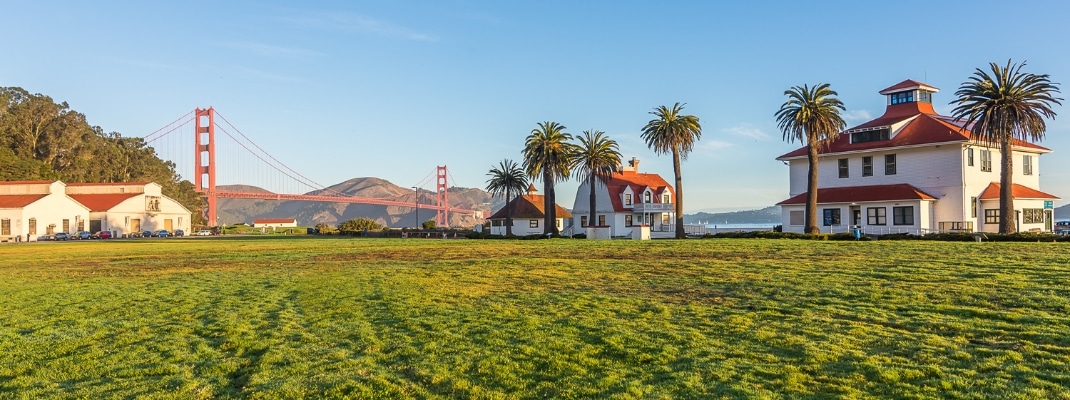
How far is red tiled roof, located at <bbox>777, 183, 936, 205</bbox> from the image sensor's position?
51625mm

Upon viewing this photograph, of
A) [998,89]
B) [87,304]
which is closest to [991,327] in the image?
[87,304]

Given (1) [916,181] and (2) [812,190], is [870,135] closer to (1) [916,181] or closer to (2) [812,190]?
(1) [916,181]

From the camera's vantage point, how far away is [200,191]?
400 feet

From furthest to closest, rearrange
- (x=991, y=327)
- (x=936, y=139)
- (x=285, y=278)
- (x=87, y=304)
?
(x=936, y=139) → (x=285, y=278) → (x=87, y=304) → (x=991, y=327)

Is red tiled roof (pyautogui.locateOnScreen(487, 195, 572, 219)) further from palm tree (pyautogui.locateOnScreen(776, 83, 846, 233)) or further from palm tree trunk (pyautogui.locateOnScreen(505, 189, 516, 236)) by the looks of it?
palm tree (pyautogui.locateOnScreen(776, 83, 846, 233))

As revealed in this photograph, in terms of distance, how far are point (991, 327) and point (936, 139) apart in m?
46.9

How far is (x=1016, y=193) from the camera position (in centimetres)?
5216

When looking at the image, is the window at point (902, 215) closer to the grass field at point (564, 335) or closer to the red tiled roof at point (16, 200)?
the grass field at point (564, 335)

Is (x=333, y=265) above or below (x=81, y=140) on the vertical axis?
below

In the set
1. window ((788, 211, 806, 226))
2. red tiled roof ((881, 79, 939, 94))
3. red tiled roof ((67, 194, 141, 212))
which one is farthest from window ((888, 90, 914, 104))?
red tiled roof ((67, 194, 141, 212))

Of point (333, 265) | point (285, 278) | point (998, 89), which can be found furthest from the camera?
point (998, 89)

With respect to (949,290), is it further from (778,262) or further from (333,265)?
(333,265)

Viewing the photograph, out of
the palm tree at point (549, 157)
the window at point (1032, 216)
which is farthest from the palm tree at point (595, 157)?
the window at point (1032, 216)

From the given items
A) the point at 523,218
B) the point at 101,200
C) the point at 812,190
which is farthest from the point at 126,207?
the point at 812,190
